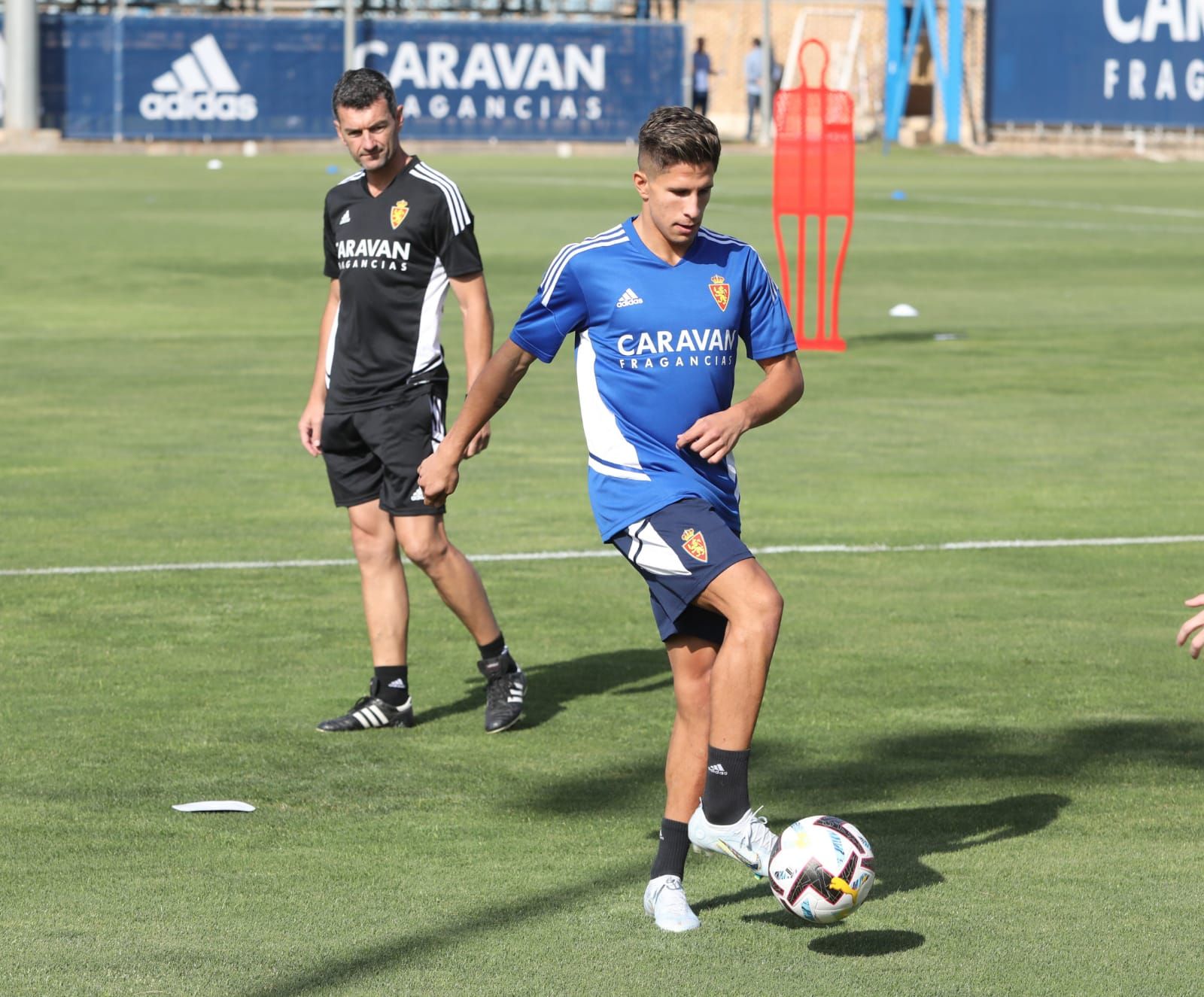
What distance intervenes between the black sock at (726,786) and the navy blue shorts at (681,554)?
1.18 feet

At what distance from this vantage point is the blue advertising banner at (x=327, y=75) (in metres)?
53.4

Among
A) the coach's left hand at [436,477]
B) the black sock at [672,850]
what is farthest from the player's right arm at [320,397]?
the black sock at [672,850]

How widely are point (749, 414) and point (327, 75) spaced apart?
5163cm

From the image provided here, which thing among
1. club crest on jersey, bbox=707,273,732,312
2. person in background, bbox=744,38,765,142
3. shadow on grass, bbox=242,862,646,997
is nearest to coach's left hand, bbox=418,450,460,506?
club crest on jersey, bbox=707,273,732,312

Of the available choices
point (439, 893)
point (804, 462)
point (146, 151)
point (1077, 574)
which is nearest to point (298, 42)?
point (146, 151)

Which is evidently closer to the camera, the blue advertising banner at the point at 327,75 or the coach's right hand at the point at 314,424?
the coach's right hand at the point at 314,424

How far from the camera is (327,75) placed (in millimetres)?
55656

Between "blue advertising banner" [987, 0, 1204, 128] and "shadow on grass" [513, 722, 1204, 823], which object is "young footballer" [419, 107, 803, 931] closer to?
"shadow on grass" [513, 722, 1204, 823]

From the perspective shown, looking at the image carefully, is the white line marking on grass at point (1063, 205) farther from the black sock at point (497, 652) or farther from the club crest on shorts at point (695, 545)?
the club crest on shorts at point (695, 545)

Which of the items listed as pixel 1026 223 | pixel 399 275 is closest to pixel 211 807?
pixel 399 275

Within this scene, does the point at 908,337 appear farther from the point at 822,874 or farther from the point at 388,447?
the point at 822,874

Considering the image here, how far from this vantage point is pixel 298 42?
180ft

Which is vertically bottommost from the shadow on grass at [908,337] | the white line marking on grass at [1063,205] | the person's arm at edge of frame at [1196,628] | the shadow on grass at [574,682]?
the shadow on grass at [574,682]

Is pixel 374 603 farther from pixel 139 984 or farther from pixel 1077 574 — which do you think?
pixel 1077 574
